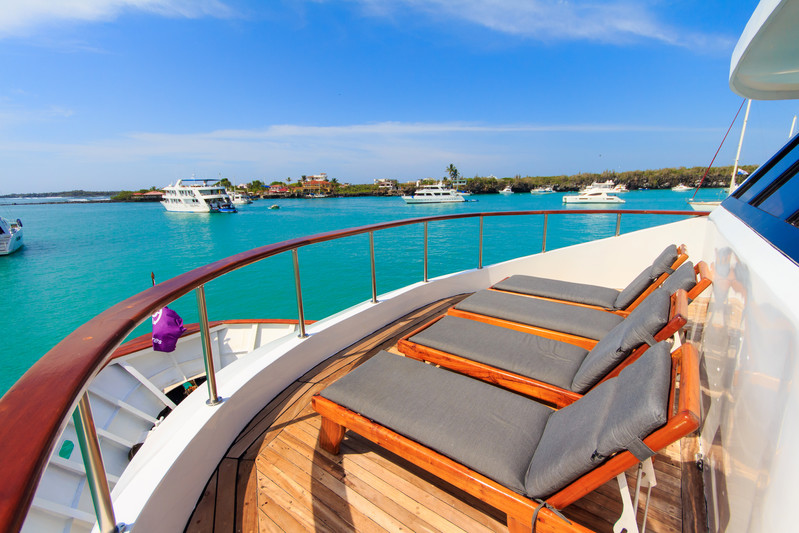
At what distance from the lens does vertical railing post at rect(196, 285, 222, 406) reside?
56.6 inches

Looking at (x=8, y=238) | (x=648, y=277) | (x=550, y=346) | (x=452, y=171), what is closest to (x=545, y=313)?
(x=550, y=346)

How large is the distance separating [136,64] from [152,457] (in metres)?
17.5

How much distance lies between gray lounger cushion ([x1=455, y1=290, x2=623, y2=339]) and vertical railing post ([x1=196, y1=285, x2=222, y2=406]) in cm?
188

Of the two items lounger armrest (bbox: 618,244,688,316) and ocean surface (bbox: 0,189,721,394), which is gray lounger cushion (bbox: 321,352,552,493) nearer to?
lounger armrest (bbox: 618,244,688,316)

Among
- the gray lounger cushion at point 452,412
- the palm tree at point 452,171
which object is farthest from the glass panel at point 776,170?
the palm tree at point 452,171

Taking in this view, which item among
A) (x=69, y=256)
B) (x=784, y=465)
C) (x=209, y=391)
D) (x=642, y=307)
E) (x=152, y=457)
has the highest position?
(x=784, y=465)

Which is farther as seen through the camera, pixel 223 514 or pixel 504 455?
pixel 223 514

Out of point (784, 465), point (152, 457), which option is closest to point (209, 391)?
point (152, 457)

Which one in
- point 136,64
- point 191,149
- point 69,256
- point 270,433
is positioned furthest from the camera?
point 191,149

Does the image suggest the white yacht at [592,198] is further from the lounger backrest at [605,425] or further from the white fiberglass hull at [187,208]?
the white fiberglass hull at [187,208]

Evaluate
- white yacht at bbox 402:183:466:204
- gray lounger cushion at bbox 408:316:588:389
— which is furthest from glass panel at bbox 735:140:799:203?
white yacht at bbox 402:183:466:204

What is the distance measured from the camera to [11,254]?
25.6 m

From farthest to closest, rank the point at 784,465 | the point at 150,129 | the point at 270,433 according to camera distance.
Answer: the point at 150,129, the point at 270,433, the point at 784,465

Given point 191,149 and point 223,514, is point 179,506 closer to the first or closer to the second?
point 223,514
